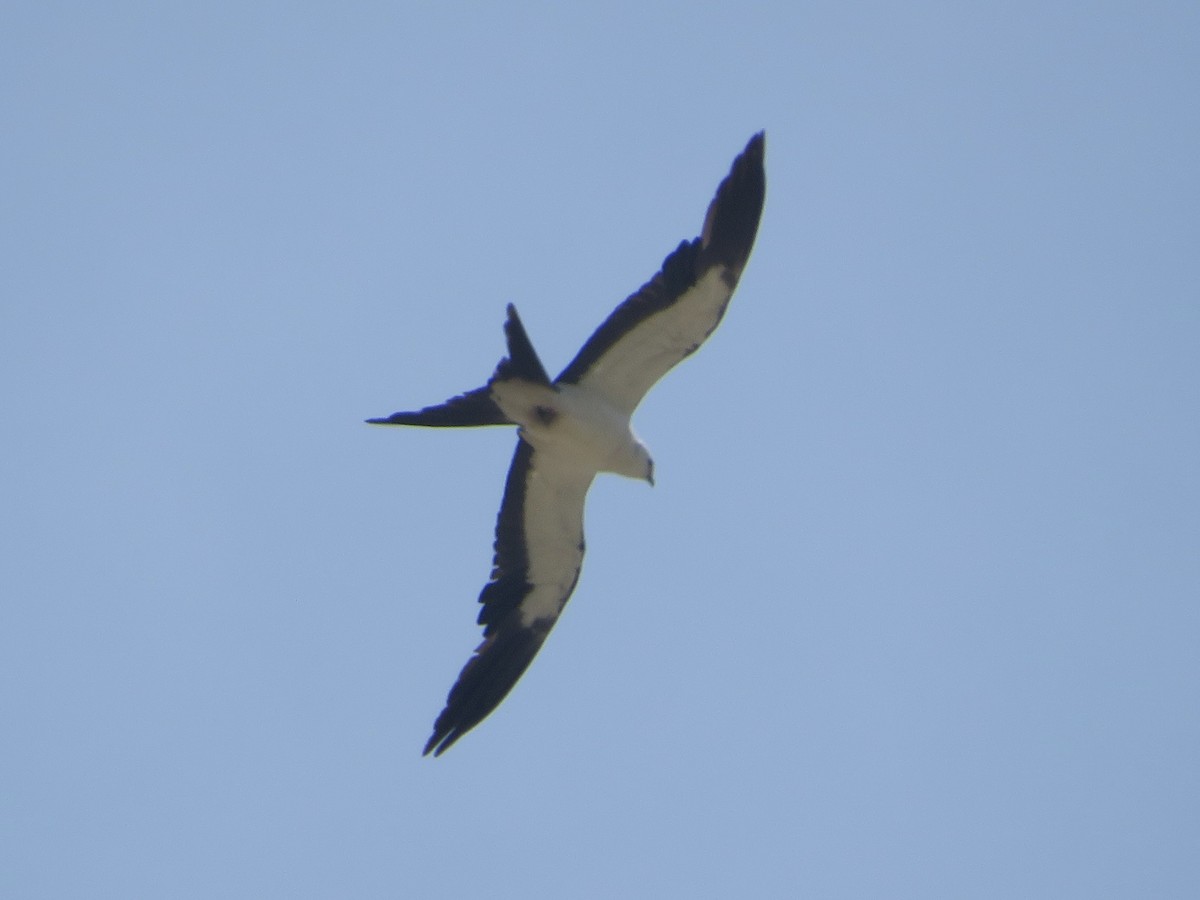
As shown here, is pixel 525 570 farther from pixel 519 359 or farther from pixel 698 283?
pixel 698 283

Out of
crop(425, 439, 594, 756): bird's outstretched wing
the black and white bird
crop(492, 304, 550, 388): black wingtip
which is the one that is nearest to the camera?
crop(492, 304, 550, 388): black wingtip

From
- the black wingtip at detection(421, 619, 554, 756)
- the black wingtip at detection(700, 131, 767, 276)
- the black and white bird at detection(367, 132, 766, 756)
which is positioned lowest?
the black wingtip at detection(421, 619, 554, 756)

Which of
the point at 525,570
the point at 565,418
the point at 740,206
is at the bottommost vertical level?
the point at 525,570

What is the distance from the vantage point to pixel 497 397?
28.4 feet

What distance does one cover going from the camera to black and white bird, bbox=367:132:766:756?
859cm

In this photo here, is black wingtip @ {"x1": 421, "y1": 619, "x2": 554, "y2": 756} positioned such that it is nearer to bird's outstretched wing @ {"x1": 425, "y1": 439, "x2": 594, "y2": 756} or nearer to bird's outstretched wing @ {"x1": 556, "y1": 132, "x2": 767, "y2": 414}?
bird's outstretched wing @ {"x1": 425, "y1": 439, "x2": 594, "y2": 756}

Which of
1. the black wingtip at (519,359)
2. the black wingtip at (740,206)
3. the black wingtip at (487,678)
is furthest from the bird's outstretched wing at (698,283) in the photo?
the black wingtip at (487,678)

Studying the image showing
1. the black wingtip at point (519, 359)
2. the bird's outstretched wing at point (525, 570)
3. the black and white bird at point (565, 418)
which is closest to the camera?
the black wingtip at point (519, 359)

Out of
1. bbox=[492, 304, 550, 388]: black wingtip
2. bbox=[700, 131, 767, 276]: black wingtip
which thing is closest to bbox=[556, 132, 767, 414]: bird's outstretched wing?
bbox=[700, 131, 767, 276]: black wingtip

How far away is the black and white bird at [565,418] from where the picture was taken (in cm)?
859

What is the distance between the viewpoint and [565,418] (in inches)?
345

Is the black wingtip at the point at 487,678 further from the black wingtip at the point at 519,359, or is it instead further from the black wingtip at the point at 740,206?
the black wingtip at the point at 740,206

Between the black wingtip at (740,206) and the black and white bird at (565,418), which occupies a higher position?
the black wingtip at (740,206)

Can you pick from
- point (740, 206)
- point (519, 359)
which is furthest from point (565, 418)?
point (740, 206)
